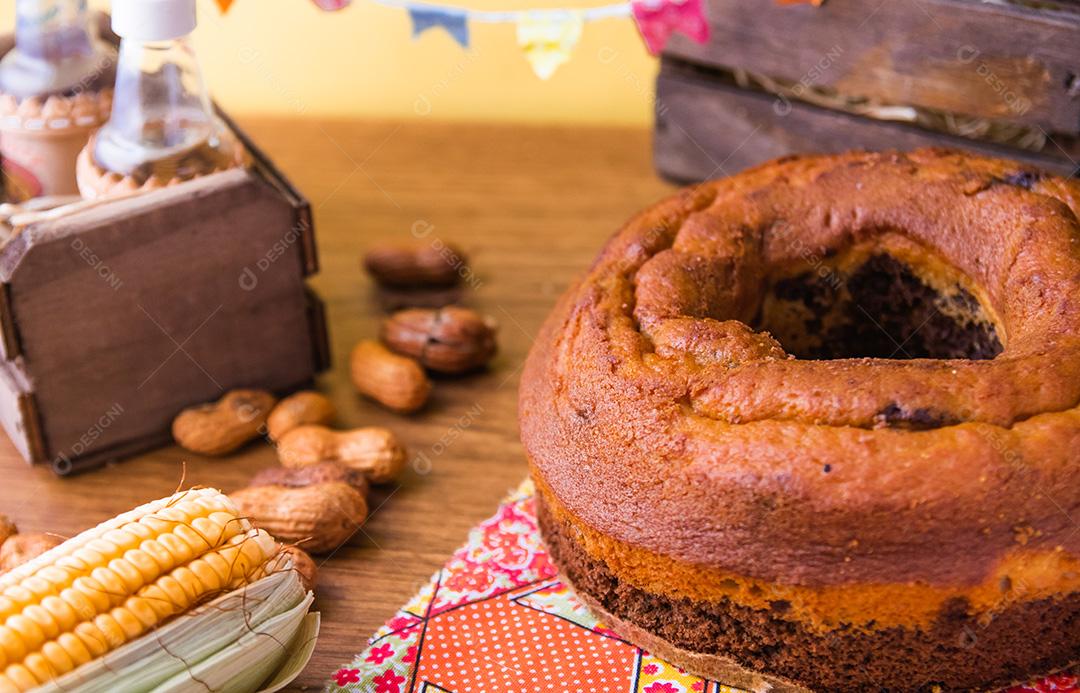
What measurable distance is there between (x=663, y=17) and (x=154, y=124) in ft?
2.45

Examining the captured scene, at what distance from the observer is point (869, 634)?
4.33 ft

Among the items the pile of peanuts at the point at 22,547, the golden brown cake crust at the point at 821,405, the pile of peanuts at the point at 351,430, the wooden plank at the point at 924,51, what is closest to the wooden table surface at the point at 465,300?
the pile of peanuts at the point at 351,430

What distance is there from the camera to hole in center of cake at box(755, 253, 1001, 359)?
1.66 m

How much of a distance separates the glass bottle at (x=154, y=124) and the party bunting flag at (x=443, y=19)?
1.10 ft

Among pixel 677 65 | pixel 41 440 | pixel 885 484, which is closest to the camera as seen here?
pixel 885 484

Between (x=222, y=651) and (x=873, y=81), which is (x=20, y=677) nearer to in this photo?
(x=222, y=651)

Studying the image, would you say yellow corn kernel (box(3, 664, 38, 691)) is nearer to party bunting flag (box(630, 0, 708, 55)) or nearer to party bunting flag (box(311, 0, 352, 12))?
party bunting flag (box(311, 0, 352, 12))

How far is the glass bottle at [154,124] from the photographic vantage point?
5.78 feet

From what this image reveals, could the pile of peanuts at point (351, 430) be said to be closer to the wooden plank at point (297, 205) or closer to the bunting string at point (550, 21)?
the wooden plank at point (297, 205)

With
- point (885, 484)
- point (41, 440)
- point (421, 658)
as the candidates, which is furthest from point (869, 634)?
point (41, 440)

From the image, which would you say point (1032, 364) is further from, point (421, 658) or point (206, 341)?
point (206, 341)

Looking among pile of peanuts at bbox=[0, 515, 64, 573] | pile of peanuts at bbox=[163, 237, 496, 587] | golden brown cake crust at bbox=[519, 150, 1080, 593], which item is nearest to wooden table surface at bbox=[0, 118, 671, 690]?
pile of peanuts at bbox=[163, 237, 496, 587]

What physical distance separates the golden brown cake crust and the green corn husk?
33 cm

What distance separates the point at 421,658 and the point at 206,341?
633 millimetres
